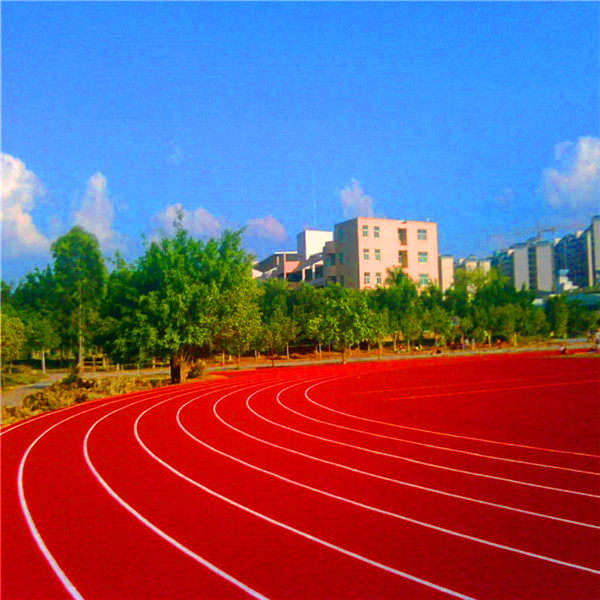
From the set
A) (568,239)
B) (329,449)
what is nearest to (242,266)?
(329,449)

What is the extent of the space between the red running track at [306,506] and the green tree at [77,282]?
102 feet

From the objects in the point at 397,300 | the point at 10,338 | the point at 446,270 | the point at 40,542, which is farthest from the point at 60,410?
the point at 446,270

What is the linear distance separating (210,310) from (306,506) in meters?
22.1

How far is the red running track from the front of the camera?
545 cm

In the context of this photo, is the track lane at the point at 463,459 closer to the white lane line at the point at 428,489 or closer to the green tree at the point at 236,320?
the white lane line at the point at 428,489

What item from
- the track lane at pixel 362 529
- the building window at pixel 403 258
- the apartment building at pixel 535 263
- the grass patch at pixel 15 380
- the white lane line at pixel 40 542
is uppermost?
the apartment building at pixel 535 263

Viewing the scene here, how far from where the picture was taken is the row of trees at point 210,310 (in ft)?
93.2

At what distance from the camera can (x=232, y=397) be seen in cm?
2092

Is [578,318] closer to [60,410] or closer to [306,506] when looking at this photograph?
[60,410]

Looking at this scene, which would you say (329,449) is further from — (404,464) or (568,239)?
(568,239)

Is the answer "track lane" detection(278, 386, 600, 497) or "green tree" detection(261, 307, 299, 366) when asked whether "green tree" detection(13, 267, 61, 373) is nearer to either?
"green tree" detection(261, 307, 299, 366)

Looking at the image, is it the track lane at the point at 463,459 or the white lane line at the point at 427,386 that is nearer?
the track lane at the point at 463,459

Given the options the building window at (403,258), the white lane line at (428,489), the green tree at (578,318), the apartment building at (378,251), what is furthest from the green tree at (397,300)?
the white lane line at (428,489)

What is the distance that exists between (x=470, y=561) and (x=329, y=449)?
5.60m
